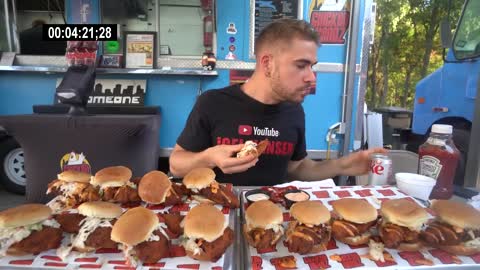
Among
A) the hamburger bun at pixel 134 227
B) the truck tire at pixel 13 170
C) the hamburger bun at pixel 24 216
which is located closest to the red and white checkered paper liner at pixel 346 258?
the hamburger bun at pixel 134 227

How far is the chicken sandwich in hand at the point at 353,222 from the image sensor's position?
44.7 inches

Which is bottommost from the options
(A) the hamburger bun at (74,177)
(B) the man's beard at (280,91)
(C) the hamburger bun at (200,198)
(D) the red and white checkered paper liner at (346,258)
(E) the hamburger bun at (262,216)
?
(D) the red and white checkered paper liner at (346,258)

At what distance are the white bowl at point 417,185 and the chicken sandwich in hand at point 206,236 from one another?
38.3 inches

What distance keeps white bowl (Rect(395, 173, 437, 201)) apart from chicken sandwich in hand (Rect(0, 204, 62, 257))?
5.02 ft

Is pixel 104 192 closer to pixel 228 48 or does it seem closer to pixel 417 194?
pixel 417 194

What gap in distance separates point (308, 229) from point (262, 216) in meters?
0.17

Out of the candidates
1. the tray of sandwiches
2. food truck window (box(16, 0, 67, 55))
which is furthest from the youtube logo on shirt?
food truck window (box(16, 0, 67, 55))

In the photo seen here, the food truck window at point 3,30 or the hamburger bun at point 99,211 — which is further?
the food truck window at point 3,30

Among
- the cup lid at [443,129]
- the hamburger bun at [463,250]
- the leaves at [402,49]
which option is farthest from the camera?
the leaves at [402,49]

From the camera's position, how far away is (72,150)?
114 inches

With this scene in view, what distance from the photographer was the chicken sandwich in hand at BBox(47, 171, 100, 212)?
1355 mm

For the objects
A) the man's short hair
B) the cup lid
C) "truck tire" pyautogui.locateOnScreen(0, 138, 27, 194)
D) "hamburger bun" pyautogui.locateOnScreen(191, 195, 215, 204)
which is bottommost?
"truck tire" pyautogui.locateOnScreen(0, 138, 27, 194)

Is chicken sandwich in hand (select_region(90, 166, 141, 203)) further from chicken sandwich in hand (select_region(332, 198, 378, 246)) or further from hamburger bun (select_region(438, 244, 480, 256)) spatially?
hamburger bun (select_region(438, 244, 480, 256))

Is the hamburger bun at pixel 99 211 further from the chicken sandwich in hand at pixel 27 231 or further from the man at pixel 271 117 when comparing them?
the man at pixel 271 117
